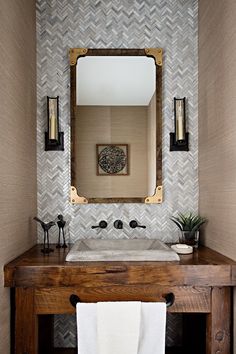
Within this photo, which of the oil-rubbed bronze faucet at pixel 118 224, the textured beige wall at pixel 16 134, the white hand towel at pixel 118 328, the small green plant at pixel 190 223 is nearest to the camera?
the white hand towel at pixel 118 328

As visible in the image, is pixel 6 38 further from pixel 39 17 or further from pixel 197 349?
pixel 197 349

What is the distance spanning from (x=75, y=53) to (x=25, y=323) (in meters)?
1.70

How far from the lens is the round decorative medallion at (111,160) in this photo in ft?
8.66

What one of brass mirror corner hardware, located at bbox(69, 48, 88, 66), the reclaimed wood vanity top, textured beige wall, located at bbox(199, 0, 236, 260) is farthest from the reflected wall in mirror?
the reclaimed wood vanity top

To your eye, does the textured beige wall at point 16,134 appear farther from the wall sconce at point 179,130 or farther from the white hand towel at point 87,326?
the wall sconce at point 179,130

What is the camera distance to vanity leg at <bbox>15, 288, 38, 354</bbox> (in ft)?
6.23

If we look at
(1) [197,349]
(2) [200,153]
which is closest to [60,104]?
(2) [200,153]

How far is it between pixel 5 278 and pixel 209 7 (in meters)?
1.90

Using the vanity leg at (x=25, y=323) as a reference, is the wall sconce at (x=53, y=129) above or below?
above

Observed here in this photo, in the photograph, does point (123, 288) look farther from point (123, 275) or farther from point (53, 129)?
point (53, 129)

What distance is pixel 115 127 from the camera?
2643 mm

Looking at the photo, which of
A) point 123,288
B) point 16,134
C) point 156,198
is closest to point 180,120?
point 156,198

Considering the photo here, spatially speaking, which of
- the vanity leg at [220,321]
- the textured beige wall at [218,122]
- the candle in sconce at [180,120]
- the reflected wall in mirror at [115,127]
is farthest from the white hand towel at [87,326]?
the candle in sconce at [180,120]

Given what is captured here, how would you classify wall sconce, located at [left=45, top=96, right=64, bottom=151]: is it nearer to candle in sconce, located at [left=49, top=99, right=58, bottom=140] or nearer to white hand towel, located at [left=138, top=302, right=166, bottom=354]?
candle in sconce, located at [left=49, top=99, right=58, bottom=140]
